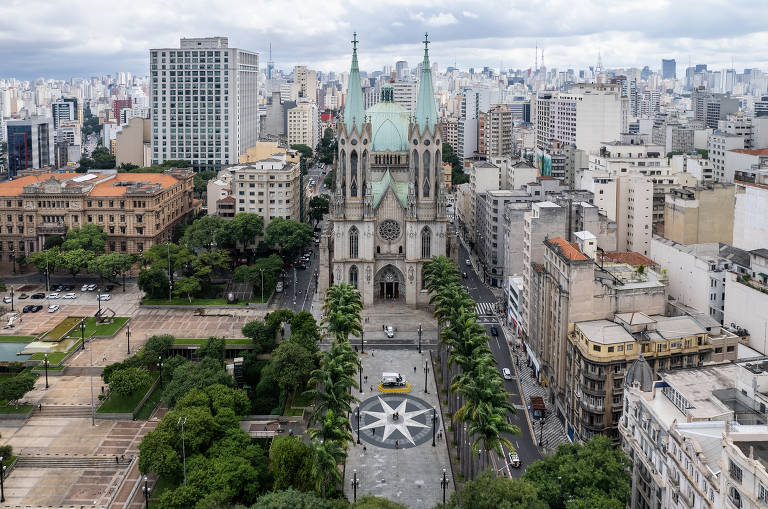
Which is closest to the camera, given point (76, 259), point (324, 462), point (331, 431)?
point (324, 462)

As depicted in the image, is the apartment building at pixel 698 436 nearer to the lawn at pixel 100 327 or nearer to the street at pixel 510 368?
the street at pixel 510 368

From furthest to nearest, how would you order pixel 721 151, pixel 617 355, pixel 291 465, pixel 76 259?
pixel 721 151 < pixel 76 259 < pixel 617 355 < pixel 291 465

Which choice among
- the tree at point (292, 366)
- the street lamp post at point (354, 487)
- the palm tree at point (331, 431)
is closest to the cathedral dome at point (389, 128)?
the tree at point (292, 366)

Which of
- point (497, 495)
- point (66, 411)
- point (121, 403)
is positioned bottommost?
point (66, 411)

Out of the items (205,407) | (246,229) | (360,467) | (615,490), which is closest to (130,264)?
(246,229)

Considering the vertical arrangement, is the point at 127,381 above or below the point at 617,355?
below

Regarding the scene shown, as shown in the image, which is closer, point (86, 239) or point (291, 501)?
point (291, 501)

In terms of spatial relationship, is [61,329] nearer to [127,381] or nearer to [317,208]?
[127,381]

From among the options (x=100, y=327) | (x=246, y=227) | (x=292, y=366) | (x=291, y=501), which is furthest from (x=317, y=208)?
(x=291, y=501)
